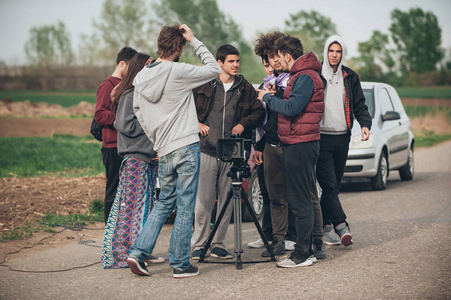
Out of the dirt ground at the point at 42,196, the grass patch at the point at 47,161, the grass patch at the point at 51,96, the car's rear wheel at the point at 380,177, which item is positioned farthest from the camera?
the grass patch at the point at 51,96

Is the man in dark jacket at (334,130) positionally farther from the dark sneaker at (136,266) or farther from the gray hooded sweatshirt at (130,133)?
the dark sneaker at (136,266)

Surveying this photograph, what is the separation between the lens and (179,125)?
18.6 feet

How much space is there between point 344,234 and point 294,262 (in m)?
0.97

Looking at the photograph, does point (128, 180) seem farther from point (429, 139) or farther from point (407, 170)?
point (429, 139)

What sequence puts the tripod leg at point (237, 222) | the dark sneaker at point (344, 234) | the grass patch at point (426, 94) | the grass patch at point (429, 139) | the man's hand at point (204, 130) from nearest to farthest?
1. the tripod leg at point (237, 222)
2. the man's hand at point (204, 130)
3. the dark sneaker at point (344, 234)
4. the grass patch at point (429, 139)
5. the grass patch at point (426, 94)

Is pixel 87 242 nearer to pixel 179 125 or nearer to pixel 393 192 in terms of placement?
pixel 179 125

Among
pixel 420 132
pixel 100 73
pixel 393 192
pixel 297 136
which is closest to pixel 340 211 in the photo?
pixel 297 136

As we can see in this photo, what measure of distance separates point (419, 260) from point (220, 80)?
2.64 meters

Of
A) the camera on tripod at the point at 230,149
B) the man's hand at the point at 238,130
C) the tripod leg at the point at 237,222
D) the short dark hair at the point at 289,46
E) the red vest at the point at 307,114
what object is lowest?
the tripod leg at the point at 237,222

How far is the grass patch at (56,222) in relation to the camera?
25.0 feet

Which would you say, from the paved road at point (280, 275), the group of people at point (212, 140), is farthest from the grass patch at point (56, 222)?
the group of people at point (212, 140)

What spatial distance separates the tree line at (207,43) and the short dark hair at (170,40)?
35.9 metres

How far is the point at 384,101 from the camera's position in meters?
12.2

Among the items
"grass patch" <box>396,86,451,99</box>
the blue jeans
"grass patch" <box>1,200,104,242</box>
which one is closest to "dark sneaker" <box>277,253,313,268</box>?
the blue jeans
